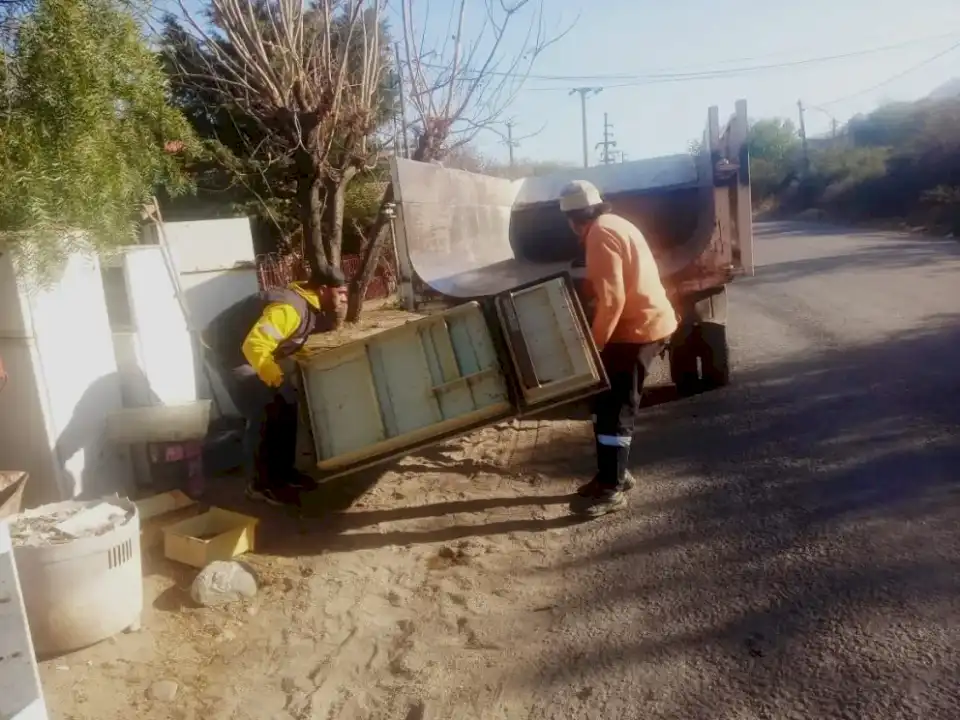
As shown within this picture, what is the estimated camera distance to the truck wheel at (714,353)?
6.54 meters

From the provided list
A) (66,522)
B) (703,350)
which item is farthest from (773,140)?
(66,522)

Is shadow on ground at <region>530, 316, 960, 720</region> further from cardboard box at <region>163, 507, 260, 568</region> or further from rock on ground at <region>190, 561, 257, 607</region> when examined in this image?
cardboard box at <region>163, 507, 260, 568</region>

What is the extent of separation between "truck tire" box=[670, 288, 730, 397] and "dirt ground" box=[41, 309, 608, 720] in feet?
6.07

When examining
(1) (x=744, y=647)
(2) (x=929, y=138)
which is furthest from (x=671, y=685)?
(2) (x=929, y=138)

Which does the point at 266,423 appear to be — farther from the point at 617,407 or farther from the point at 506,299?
the point at 617,407

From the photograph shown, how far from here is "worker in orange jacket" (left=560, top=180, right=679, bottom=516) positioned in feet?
14.2

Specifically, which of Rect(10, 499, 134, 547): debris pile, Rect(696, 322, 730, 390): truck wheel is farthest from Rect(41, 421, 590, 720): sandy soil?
Rect(696, 322, 730, 390): truck wheel

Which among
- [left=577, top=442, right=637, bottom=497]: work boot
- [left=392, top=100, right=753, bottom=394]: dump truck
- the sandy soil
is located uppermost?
[left=392, top=100, right=753, bottom=394]: dump truck

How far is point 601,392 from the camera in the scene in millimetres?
4375

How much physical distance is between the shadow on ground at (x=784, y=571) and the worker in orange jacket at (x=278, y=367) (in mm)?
1884

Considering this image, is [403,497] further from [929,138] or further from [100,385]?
[929,138]

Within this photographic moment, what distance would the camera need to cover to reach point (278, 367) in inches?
177

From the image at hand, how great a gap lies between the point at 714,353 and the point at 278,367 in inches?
140

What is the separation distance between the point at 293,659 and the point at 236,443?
2.61m
